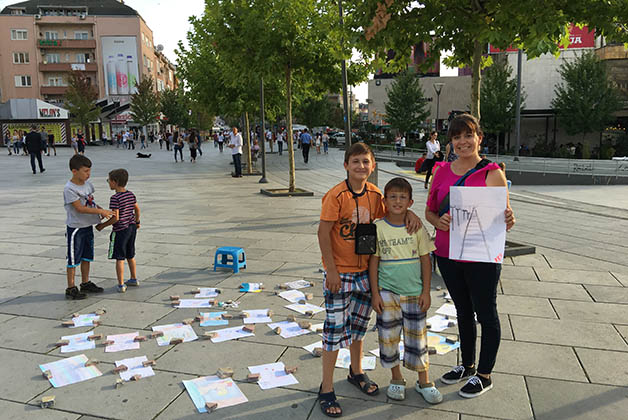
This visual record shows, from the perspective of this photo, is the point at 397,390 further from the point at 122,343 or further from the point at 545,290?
the point at 545,290

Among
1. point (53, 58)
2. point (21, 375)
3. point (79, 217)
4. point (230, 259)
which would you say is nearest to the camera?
point (21, 375)

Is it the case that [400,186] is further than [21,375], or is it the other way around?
[21,375]

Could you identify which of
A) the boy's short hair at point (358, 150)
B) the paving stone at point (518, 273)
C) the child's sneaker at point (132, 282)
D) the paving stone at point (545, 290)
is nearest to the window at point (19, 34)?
the child's sneaker at point (132, 282)

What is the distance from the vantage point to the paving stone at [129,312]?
180 inches

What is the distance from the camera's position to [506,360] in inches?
148

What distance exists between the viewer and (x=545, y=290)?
5.41 meters

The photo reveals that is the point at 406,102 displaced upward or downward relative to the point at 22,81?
downward

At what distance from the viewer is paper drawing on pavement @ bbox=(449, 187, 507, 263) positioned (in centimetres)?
299

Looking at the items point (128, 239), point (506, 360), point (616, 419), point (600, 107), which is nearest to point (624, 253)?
point (506, 360)

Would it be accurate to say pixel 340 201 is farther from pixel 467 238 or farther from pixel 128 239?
pixel 128 239

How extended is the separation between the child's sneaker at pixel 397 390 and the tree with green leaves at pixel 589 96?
36.3 m

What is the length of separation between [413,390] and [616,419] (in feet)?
3.96

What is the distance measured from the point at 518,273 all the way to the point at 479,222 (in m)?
3.43

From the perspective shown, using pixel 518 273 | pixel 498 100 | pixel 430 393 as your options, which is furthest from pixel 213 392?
pixel 498 100
